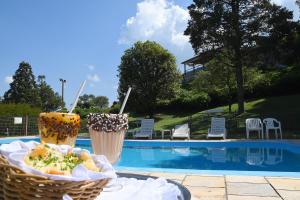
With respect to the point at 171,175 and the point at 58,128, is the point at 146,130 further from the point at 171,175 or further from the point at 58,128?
the point at 58,128

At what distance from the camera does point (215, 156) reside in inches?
424

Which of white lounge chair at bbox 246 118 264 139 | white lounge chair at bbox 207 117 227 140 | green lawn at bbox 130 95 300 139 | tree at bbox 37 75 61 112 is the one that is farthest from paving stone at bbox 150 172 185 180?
tree at bbox 37 75 61 112

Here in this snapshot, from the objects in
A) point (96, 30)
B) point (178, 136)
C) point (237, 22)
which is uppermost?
point (237, 22)

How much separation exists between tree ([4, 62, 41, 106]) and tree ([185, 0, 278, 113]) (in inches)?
1148

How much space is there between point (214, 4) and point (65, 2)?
25.2 ft

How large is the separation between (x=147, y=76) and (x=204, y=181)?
1564cm

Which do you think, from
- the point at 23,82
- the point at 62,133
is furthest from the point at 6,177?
the point at 23,82

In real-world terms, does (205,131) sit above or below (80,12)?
below

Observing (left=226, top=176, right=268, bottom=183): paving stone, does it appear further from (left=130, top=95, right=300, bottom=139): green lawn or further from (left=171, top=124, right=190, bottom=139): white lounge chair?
(left=130, top=95, right=300, bottom=139): green lawn

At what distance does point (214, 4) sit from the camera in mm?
18531

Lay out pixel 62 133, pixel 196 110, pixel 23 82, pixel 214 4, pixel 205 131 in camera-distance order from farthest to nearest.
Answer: pixel 23 82 < pixel 196 110 < pixel 214 4 < pixel 205 131 < pixel 62 133

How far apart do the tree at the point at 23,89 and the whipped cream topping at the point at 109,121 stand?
41807mm

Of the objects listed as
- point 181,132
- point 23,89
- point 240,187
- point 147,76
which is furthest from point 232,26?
point 23,89

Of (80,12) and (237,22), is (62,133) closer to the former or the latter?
(80,12)
